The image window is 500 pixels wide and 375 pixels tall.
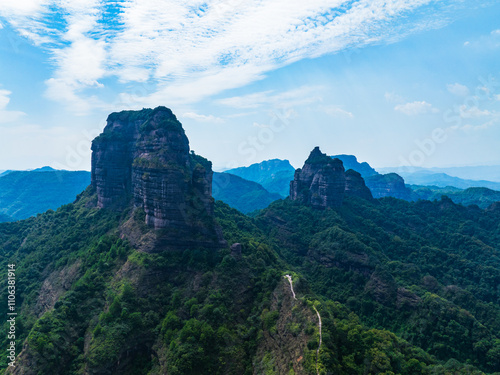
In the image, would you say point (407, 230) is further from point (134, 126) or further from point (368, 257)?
point (134, 126)

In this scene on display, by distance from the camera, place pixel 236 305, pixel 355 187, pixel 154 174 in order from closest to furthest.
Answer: pixel 236 305, pixel 154 174, pixel 355 187

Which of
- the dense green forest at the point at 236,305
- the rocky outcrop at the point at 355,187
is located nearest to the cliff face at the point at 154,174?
the dense green forest at the point at 236,305

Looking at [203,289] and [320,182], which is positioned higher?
[320,182]

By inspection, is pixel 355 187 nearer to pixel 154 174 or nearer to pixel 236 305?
pixel 236 305

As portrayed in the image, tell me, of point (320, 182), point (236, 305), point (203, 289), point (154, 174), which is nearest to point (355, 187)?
point (320, 182)

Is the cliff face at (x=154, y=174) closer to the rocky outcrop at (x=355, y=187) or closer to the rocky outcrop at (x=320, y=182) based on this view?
the rocky outcrop at (x=320, y=182)

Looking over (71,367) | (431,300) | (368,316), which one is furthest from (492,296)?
(71,367)

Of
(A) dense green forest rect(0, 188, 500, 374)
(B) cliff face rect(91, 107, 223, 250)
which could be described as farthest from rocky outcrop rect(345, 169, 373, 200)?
(B) cliff face rect(91, 107, 223, 250)

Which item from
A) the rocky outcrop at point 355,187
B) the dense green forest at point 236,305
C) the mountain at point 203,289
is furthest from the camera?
the rocky outcrop at point 355,187
